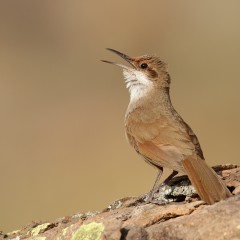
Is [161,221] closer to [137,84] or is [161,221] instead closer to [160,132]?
[160,132]

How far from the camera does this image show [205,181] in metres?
6.45

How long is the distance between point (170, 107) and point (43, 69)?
19093 millimetres

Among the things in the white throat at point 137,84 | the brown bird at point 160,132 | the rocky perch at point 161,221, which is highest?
the white throat at point 137,84

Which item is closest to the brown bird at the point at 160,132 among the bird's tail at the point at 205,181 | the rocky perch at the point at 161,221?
the bird's tail at the point at 205,181

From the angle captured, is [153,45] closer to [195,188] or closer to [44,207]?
[44,207]

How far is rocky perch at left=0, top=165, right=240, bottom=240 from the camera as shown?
5.76m

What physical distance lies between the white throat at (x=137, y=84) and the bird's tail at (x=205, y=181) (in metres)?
1.76

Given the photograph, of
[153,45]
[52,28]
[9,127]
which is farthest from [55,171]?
[52,28]

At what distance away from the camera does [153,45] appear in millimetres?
30406

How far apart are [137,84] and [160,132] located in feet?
4.58

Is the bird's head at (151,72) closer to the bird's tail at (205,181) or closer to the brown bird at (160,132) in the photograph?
the brown bird at (160,132)

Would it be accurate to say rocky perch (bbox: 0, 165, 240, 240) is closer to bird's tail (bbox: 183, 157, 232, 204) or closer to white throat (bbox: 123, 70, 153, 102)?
bird's tail (bbox: 183, 157, 232, 204)

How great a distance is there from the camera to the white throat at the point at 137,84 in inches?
338

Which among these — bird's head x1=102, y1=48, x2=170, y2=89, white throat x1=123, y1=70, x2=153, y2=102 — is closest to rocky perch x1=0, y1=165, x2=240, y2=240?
white throat x1=123, y1=70, x2=153, y2=102
